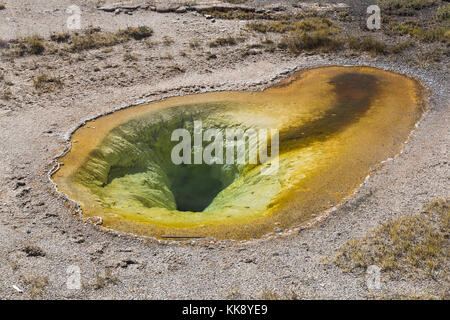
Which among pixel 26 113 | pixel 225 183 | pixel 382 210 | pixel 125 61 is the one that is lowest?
pixel 225 183

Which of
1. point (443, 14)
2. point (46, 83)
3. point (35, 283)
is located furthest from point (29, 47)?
point (443, 14)

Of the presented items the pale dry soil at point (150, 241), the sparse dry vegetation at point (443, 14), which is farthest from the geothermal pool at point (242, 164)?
the sparse dry vegetation at point (443, 14)

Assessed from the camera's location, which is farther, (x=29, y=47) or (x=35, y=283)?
(x=29, y=47)

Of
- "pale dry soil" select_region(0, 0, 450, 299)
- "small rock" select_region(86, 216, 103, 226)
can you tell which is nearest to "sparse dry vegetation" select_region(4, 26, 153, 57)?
"pale dry soil" select_region(0, 0, 450, 299)

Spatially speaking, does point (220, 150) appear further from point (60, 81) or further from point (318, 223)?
point (60, 81)

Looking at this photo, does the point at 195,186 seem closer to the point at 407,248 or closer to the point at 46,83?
the point at 407,248
